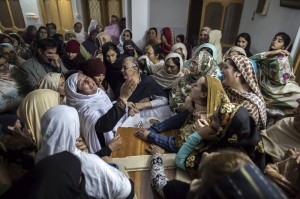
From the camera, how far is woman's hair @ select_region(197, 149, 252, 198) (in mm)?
639

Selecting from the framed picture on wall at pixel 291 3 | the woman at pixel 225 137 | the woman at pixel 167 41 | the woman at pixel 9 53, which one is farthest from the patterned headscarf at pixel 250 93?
the woman at pixel 9 53

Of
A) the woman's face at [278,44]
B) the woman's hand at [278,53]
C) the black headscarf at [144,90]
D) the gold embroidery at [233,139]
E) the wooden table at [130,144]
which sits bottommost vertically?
the wooden table at [130,144]

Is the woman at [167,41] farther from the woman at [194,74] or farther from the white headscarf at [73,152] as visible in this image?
the white headscarf at [73,152]

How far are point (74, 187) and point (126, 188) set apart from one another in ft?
1.35

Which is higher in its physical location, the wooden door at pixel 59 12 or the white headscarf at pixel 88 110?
the wooden door at pixel 59 12

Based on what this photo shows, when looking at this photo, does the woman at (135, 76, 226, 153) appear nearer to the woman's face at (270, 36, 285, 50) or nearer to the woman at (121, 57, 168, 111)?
the woman at (121, 57, 168, 111)

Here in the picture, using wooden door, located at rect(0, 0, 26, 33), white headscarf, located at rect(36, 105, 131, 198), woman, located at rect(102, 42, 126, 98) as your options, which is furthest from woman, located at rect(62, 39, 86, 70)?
wooden door, located at rect(0, 0, 26, 33)

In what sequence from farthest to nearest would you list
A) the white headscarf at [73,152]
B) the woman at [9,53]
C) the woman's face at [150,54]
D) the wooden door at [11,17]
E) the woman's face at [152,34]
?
the wooden door at [11,17] < the woman's face at [152,34] < the woman's face at [150,54] < the woman at [9,53] < the white headscarf at [73,152]

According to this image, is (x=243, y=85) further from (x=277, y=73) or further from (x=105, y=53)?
(x=105, y=53)

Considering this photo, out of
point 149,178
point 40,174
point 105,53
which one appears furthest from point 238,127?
point 105,53

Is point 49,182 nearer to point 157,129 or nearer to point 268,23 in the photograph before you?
point 157,129

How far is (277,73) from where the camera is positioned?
8.96 feet

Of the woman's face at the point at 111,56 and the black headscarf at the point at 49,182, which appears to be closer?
the black headscarf at the point at 49,182

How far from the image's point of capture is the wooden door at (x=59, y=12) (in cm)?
773
